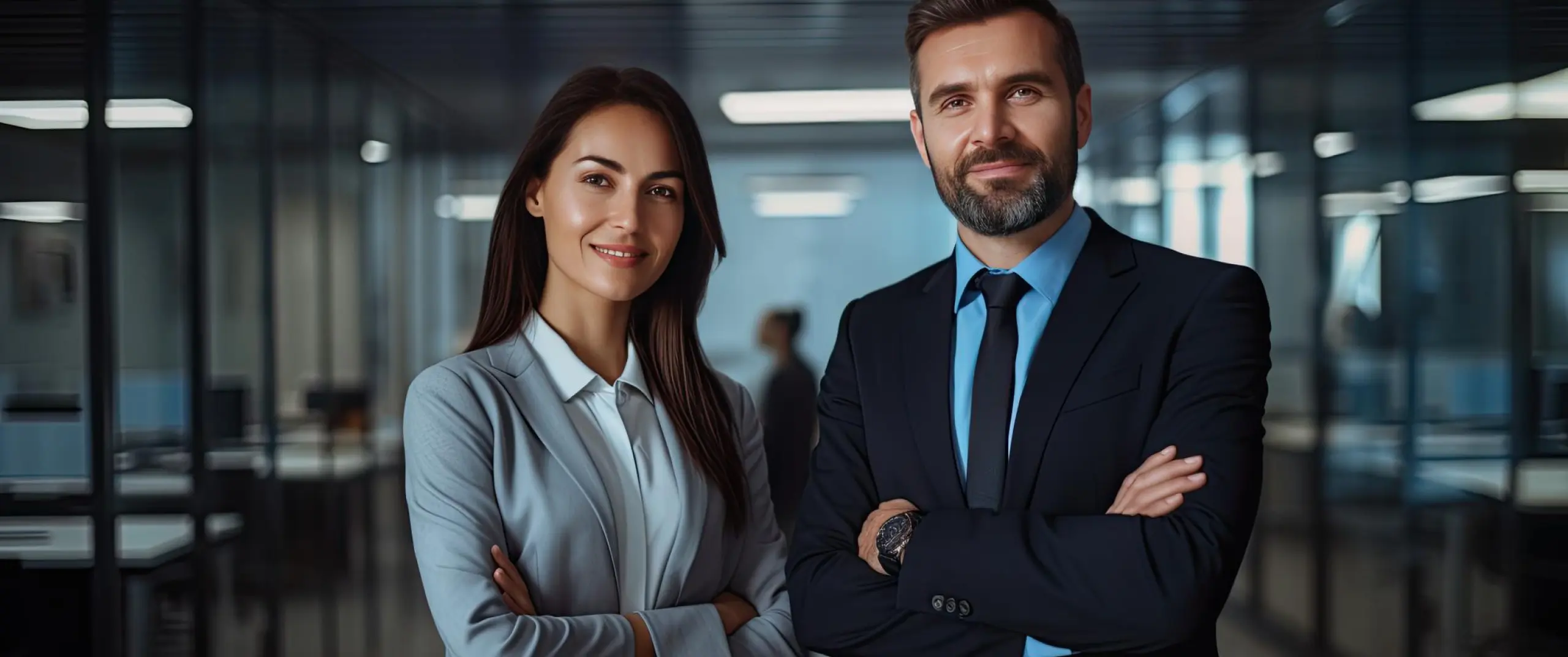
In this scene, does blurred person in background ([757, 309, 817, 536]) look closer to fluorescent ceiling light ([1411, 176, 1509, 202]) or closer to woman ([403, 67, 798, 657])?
fluorescent ceiling light ([1411, 176, 1509, 202])

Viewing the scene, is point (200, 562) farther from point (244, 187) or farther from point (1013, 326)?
point (1013, 326)

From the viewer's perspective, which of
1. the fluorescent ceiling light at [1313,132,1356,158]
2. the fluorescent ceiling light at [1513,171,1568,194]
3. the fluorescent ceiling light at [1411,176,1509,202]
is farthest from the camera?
the fluorescent ceiling light at [1313,132,1356,158]

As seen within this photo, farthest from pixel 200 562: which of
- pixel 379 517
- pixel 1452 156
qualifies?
pixel 1452 156

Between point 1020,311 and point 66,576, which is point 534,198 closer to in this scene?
point 1020,311

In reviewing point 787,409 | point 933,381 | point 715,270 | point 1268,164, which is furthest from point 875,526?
point 1268,164

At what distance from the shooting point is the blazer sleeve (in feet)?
5.58

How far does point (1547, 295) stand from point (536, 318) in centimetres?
530

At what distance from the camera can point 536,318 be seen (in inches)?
77.4

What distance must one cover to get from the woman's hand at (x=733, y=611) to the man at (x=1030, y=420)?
12 cm

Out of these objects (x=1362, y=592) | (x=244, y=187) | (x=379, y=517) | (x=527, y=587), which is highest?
(x=244, y=187)

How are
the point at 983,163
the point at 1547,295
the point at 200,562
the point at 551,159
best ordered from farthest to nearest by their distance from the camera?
the point at 200,562 → the point at 1547,295 → the point at 551,159 → the point at 983,163

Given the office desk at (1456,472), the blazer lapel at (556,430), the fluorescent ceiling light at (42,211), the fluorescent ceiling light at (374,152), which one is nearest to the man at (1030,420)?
the blazer lapel at (556,430)

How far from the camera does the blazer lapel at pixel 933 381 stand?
180 centimetres

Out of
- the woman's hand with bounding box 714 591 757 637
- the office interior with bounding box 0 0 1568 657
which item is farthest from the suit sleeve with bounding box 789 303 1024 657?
the office interior with bounding box 0 0 1568 657
